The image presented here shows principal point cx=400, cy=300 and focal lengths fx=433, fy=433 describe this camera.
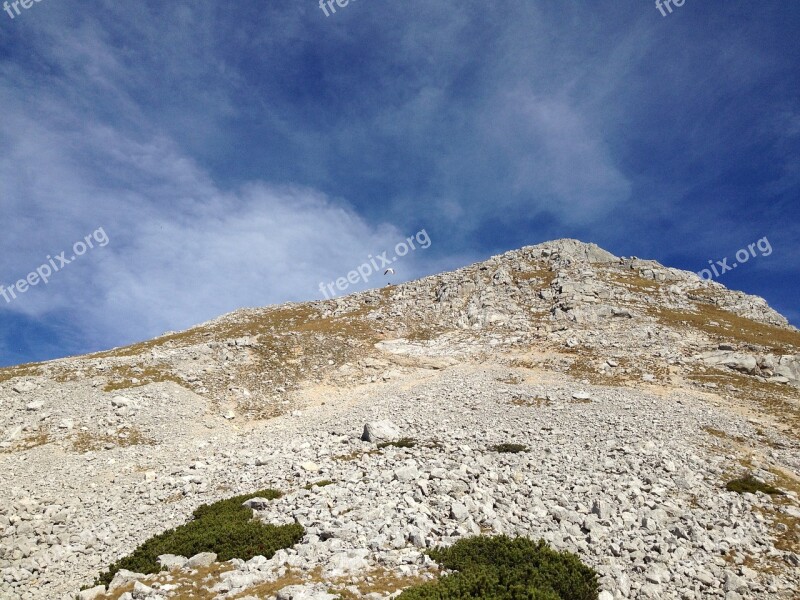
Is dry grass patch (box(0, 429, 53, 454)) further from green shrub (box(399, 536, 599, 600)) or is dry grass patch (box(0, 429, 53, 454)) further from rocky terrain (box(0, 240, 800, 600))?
green shrub (box(399, 536, 599, 600))

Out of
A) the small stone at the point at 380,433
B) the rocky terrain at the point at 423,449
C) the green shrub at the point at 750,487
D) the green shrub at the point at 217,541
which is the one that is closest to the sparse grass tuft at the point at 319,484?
the rocky terrain at the point at 423,449

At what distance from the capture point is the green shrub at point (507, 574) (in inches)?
444

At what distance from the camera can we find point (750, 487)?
2003cm

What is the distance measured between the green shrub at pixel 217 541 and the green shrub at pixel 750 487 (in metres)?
19.4

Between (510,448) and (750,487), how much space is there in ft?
36.1

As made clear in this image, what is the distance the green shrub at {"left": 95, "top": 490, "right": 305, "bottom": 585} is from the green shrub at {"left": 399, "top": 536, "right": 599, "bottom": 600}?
17.9 ft

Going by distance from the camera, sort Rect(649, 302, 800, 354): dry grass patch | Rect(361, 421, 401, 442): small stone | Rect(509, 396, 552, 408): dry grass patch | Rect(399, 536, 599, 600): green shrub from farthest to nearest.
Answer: Rect(649, 302, 800, 354): dry grass patch → Rect(509, 396, 552, 408): dry grass patch → Rect(361, 421, 401, 442): small stone → Rect(399, 536, 599, 600): green shrub

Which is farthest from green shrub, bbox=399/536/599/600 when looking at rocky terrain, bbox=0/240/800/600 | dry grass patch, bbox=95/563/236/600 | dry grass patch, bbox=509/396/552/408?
dry grass patch, bbox=509/396/552/408

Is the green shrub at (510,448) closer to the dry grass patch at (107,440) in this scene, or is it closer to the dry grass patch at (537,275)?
the dry grass patch at (107,440)

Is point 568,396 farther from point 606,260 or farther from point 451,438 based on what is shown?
point 606,260

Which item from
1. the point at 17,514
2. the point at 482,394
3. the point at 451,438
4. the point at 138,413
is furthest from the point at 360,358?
the point at 17,514

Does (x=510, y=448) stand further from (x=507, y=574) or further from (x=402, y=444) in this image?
(x=507, y=574)

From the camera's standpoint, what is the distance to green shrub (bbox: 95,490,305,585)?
47.3ft

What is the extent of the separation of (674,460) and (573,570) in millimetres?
12794
